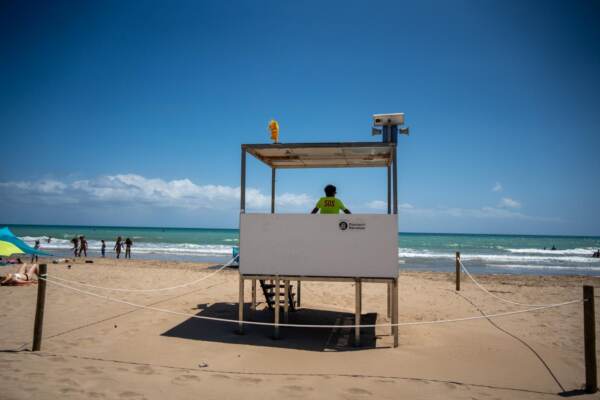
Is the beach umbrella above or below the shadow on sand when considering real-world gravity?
above

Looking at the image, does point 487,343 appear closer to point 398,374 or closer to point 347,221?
point 398,374

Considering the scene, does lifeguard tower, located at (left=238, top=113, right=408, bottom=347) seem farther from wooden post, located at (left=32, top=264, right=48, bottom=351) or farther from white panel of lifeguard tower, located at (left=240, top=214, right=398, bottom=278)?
wooden post, located at (left=32, top=264, right=48, bottom=351)

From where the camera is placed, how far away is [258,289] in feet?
52.6

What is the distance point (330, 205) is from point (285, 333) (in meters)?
3.17

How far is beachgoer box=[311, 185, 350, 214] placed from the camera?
8.80 m

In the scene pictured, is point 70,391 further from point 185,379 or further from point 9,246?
point 9,246

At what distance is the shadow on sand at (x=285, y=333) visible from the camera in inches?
329

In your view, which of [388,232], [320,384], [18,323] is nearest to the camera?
[320,384]

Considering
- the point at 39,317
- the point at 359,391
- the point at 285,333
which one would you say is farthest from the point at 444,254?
the point at 39,317

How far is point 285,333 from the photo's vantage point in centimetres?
923

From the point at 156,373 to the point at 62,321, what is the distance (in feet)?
15.5

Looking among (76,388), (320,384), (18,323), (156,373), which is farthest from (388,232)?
(18,323)

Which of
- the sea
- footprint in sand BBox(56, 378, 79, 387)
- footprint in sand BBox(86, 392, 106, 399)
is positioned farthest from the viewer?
the sea

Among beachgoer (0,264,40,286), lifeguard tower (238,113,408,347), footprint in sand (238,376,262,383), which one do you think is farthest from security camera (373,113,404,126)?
beachgoer (0,264,40,286)
